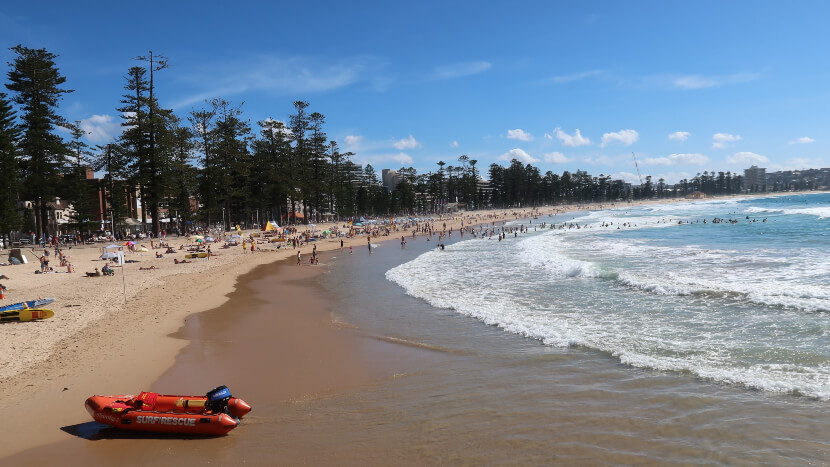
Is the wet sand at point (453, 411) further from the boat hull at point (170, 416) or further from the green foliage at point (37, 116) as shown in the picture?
the green foliage at point (37, 116)

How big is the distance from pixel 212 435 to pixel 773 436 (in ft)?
24.5

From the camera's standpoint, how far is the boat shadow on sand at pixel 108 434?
21.4 feet

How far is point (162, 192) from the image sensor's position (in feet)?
124

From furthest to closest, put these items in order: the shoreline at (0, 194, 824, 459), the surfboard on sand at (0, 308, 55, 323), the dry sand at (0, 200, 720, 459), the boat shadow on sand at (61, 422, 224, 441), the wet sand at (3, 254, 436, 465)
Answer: the surfboard on sand at (0, 308, 55, 323), the dry sand at (0, 200, 720, 459), the shoreline at (0, 194, 824, 459), the boat shadow on sand at (61, 422, 224, 441), the wet sand at (3, 254, 436, 465)

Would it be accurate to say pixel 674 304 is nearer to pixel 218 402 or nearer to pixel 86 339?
pixel 218 402

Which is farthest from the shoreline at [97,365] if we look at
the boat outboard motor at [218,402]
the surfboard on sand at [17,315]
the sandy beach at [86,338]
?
the boat outboard motor at [218,402]

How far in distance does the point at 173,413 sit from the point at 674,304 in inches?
516

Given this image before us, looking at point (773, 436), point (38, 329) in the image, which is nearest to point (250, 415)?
point (773, 436)

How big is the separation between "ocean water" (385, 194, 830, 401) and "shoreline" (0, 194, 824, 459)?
7.86 meters

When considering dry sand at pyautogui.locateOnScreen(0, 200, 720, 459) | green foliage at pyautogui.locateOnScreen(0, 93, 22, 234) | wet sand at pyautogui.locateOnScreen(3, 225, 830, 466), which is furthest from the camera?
green foliage at pyautogui.locateOnScreen(0, 93, 22, 234)

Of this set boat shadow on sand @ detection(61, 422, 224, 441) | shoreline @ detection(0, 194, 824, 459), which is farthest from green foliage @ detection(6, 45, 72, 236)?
boat shadow on sand @ detection(61, 422, 224, 441)

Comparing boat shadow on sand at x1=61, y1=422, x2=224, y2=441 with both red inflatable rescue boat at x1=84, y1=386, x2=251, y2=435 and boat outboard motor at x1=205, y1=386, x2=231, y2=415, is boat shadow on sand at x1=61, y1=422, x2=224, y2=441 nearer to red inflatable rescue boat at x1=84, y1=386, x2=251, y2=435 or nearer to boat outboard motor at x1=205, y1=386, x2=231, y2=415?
red inflatable rescue boat at x1=84, y1=386, x2=251, y2=435

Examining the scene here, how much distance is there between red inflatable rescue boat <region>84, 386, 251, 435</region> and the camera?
21.1ft

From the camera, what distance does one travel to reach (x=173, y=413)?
21.6 feet
